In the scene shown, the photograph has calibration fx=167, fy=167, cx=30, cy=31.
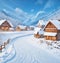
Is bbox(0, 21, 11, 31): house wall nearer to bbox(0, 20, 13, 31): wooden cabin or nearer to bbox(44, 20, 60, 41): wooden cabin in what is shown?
bbox(0, 20, 13, 31): wooden cabin

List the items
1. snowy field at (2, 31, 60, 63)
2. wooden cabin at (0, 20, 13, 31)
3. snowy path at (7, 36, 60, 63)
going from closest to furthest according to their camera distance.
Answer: snowy path at (7, 36, 60, 63), snowy field at (2, 31, 60, 63), wooden cabin at (0, 20, 13, 31)

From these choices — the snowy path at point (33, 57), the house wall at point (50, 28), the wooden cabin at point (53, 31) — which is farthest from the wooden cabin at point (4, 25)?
the snowy path at point (33, 57)

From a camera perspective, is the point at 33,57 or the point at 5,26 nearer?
the point at 33,57

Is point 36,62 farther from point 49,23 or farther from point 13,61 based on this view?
point 49,23

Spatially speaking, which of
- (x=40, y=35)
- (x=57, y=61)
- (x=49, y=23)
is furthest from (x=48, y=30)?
(x=57, y=61)

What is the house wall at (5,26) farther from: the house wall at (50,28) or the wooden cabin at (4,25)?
the house wall at (50,28)

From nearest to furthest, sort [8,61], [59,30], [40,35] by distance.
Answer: [8,61], [59,30], [40,35]

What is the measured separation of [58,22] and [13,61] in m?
31.9

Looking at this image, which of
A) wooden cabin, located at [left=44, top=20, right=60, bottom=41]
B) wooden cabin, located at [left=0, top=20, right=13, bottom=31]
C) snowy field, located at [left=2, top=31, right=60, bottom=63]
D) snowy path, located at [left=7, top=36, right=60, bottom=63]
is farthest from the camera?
wooden cabin, located at [left=0, top=20, right=13, bottom=31]

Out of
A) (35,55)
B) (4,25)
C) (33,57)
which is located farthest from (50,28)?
(4,25)

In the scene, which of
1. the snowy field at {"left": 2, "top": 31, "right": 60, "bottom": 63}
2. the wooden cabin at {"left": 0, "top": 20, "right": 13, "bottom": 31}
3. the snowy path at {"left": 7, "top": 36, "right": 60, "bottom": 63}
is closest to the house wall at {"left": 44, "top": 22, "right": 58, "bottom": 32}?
the snowy field at {"left": 2, "top": 31, "right": 60, "bottom": 63}

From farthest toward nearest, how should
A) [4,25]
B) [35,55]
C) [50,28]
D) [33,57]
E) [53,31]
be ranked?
[4,25] → [50,28] → [53,31] → [35,55] → [33,57]

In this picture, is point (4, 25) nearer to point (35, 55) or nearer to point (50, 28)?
point (50, 28)

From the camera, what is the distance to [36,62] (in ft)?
84.8
